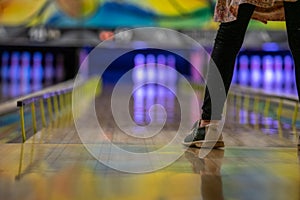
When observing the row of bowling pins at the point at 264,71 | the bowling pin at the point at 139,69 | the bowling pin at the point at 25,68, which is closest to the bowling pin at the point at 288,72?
the row of bowling pins at the point at 264,71

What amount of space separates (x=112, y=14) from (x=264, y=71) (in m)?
3.47

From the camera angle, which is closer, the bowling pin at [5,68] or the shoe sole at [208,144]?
the shoe sole at [208,144]

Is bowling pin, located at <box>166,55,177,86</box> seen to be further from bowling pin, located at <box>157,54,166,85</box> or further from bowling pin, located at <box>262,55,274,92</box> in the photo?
bowling pin, located at <box>262,55,274,92</box>

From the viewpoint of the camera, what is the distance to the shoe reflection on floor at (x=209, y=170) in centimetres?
113

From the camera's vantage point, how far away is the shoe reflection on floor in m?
1.13

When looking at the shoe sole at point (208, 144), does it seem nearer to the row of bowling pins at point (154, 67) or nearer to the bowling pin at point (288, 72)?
the bowling pin at point (288, 72)

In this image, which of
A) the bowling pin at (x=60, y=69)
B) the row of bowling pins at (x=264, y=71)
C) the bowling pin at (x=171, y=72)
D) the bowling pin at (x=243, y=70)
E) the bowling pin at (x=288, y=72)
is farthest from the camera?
the bowling pin at (x=171, y=72)

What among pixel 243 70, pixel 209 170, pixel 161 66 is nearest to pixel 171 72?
pixel 161 66

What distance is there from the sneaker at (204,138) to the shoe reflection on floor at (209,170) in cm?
5

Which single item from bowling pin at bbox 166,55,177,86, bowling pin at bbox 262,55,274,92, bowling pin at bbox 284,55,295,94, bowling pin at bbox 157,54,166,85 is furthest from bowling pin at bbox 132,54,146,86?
bowling pin at bbox 284,55,295,94

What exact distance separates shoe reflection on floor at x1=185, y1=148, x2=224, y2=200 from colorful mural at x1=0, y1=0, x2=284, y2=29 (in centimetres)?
733

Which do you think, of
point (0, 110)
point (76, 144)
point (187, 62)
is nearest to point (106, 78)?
point (187, 62)

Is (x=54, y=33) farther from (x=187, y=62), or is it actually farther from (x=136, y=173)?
(x=136, y=173)

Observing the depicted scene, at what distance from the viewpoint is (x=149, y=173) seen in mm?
1354
